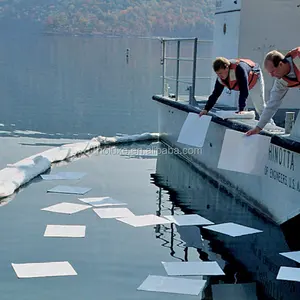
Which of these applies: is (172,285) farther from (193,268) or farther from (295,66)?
(295,66)

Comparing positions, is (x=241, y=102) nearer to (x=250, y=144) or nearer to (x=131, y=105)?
(x=250, y=144)

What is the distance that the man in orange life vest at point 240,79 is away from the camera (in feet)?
22.2

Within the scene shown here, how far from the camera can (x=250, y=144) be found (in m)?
6.23

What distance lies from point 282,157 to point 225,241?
3.08 ft

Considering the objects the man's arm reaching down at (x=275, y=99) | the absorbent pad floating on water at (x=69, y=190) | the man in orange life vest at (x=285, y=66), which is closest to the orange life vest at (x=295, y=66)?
the man in orange life vest at (x=285, y=66)

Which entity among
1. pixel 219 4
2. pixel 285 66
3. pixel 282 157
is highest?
pixel 219 4

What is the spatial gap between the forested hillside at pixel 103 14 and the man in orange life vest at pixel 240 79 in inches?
2345

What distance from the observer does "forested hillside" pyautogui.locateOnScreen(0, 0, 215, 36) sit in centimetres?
7262

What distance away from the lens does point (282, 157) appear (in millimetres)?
5961

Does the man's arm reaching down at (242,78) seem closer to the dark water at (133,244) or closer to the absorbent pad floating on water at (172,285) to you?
the dark water at (133,244)

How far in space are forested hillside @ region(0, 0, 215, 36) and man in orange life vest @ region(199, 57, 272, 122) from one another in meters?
59.6

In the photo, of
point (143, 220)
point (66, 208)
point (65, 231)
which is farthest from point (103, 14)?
point (65, 231)

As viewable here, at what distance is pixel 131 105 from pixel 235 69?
11.5m

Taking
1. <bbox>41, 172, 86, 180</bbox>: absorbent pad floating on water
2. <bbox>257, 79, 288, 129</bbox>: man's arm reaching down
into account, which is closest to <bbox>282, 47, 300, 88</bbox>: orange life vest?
<bbox>257, 79, 288, 129</bbox>: man's arm reaching down
